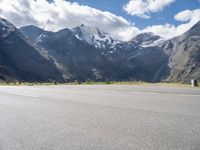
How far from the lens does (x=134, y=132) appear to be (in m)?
7.32

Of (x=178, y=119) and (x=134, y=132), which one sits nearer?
(x=134, y=132)

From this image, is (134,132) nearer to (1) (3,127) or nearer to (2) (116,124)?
(2) (116,124)

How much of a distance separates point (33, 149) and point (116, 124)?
2.82 m

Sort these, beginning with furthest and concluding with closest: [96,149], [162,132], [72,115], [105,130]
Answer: [72,115], [105,130], [162,132], [96,149]

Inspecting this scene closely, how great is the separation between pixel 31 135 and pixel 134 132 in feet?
6.77

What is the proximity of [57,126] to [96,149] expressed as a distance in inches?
107

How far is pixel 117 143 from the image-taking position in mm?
6336

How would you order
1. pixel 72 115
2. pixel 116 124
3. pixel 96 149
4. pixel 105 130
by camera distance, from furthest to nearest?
1. pixel 72 115
2. pixel 116 124
3. pixel 105 130
4. pixel 96 149

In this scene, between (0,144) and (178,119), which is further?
(178,119)

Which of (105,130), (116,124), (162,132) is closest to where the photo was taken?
(162,132)

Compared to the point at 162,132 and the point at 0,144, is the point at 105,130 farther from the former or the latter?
the point at 0,144

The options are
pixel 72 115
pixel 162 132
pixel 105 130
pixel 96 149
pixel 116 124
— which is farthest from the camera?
pixel 72 115

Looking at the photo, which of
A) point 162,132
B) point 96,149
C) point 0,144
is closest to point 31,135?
point 0,144

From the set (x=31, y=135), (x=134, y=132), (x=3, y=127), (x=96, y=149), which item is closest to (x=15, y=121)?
(x=3, y=127)
